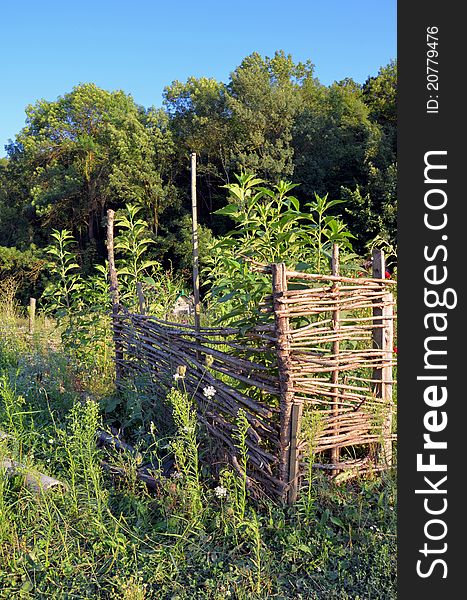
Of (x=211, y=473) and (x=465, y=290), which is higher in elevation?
(x=465, y=290)

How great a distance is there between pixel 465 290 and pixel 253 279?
133 centimetres

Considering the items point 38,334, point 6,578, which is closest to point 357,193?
point 38,334

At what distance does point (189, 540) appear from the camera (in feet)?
9.48

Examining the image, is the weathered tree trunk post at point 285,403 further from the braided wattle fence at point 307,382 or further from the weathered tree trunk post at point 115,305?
the weathered tree trunk post at point 115,305

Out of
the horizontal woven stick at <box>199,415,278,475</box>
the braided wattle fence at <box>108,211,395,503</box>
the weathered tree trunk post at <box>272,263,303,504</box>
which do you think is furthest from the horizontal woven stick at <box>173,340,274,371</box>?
the horizontal woven stick at <box>199,415,278,475</box>

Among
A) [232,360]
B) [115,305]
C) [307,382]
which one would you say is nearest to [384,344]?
[307,382]

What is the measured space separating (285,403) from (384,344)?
877mm

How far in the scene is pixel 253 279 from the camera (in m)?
3.50

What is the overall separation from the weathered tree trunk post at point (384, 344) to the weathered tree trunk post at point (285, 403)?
743 millimetres

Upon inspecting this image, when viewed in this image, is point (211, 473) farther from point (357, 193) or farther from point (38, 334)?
point (357, 193)

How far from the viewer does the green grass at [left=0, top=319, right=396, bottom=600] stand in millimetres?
2670

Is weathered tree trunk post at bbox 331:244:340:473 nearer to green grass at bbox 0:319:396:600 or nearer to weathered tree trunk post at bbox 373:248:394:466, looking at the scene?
green grass at bbox 0:319:396:600

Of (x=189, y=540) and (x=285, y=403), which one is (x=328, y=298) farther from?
(x=189, y=540)

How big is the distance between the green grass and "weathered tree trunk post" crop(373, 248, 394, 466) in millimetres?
289
